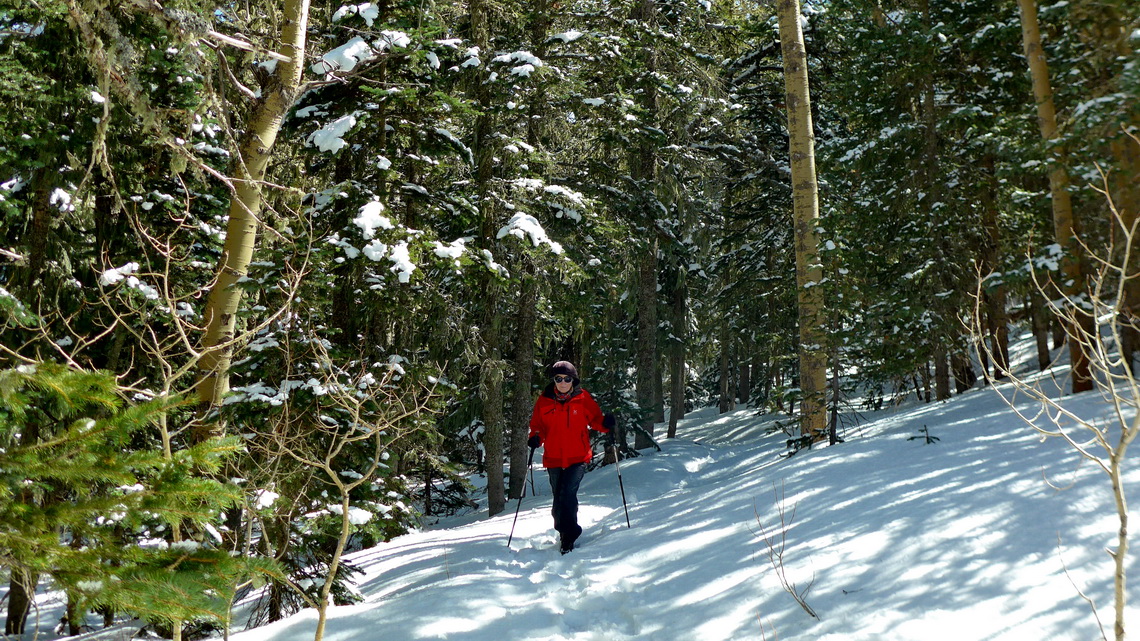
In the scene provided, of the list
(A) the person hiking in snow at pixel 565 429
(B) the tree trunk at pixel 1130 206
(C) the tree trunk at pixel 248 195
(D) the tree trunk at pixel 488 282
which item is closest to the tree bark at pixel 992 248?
(B) the tree trunk at pixel 1130 206

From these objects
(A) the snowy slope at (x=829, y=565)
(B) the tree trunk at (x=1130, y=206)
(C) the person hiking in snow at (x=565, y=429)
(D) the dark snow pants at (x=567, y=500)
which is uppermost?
(B) the tree trunk at (x=1130, y=206)

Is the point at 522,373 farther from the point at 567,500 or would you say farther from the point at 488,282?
the point at 567,500

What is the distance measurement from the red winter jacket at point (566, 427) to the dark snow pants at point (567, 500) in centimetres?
9

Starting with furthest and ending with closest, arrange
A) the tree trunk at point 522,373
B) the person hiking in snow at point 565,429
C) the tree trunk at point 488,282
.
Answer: the tree trunk at point 522,373, the tree trunk at point 488,282, the person hiking in snow at point 565,429

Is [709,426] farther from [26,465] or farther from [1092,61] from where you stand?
[26,465]

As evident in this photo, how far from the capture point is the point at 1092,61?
9.45 m

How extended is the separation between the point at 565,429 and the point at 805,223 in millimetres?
4425

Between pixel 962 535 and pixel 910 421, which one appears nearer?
pixel 962 535

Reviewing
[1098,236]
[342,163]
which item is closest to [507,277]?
[342,163]

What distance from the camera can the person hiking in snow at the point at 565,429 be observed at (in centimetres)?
755

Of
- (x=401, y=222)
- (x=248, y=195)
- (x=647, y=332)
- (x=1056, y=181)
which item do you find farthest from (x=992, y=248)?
(x=248, y=195)

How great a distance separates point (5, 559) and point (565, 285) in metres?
10.3

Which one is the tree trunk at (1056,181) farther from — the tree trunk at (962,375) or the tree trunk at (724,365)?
the tree trunk at (724,365)

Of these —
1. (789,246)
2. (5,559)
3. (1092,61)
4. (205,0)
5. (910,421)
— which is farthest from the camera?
(789,246)
